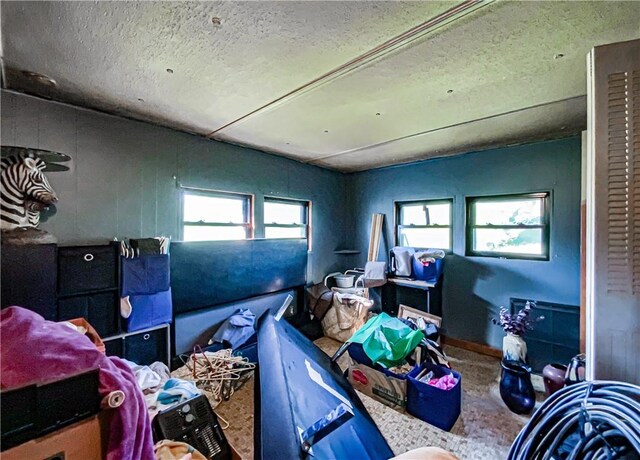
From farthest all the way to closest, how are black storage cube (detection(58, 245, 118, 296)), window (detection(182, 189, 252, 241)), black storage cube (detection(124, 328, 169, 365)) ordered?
1. window (detection(182, 189, 252, 241))
2. black storage cube (detection(124, 328, 169, 365))
3. black storage cube (detection(58, 245, 118, 296))

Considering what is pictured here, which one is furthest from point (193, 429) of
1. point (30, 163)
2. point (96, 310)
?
point (30, 163)

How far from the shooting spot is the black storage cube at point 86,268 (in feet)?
6.48

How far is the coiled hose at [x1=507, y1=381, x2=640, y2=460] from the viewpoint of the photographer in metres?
0.85

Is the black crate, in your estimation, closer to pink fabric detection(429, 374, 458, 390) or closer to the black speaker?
the black speaker

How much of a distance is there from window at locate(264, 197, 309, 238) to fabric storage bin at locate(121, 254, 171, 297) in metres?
1.50

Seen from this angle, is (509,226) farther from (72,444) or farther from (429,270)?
(72,444)

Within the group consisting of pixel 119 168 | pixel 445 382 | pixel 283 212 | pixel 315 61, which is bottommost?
pixel 445 382

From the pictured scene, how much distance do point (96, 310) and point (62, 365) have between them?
169 cm

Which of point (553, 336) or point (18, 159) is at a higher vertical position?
point (18, 159)

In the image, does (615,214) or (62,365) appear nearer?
(62,365)

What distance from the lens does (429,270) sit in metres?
3.55

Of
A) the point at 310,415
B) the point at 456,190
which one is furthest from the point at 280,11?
the point at 456,190

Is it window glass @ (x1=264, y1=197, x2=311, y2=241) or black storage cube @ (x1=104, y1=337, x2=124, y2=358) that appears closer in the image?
black storage cube @ (x1=104, y1=337, x2=124, y2=358)

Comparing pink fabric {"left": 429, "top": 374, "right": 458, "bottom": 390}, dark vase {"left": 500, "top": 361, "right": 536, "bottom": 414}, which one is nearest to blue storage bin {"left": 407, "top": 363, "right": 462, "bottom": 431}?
pink fabric {"left": 429, "top": 374, "right": 458, "bottom": 390}
